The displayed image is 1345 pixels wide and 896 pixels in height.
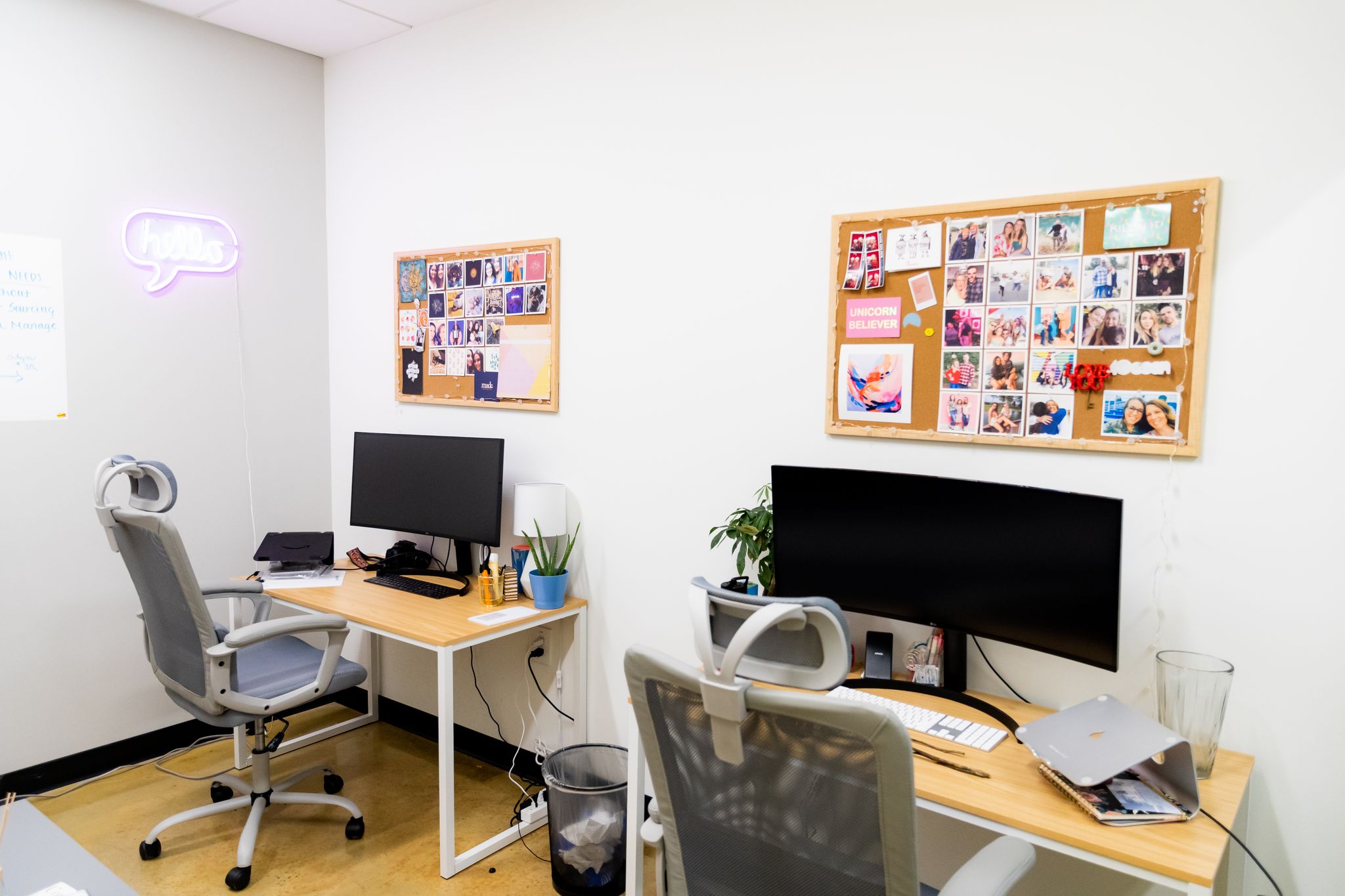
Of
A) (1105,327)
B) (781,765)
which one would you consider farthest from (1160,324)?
(781,765)

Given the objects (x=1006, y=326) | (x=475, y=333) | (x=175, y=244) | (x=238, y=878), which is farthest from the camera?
(x=175, y=244)

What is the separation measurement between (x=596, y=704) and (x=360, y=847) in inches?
34.6

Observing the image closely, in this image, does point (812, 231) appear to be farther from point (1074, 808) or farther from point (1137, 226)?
point (1074, 808)

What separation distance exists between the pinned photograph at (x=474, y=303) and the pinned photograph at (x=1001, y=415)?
189 cm

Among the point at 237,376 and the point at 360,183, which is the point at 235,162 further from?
the point at 237,376

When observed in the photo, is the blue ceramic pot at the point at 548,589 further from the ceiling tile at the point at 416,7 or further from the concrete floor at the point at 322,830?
the ceiling tile at the point at 416,7

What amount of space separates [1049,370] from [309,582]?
104 inches

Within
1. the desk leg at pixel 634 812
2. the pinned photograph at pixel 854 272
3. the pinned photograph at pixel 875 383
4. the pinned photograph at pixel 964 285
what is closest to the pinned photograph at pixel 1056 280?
the pinned photograph at pixel 964 285

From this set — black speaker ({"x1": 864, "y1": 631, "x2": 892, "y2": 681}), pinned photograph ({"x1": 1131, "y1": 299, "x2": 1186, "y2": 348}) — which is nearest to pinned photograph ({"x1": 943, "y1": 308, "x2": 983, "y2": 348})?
pinned photograph ({"x1": 1131, "y1": 299, "x2": 1186, "y2": 348})

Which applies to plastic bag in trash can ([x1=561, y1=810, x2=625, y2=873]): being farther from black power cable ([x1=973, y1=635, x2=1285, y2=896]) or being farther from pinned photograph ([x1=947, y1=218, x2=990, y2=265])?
pinned photograph ([x1=947, y1=218, x2=990, y2=265])

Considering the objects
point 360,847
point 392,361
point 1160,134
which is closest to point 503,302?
point 392,361

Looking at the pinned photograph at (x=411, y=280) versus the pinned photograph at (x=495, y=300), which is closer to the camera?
the pinned photograph at (x=495, y=300)

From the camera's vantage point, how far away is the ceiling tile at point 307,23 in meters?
3.18

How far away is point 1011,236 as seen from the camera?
2.07 m
